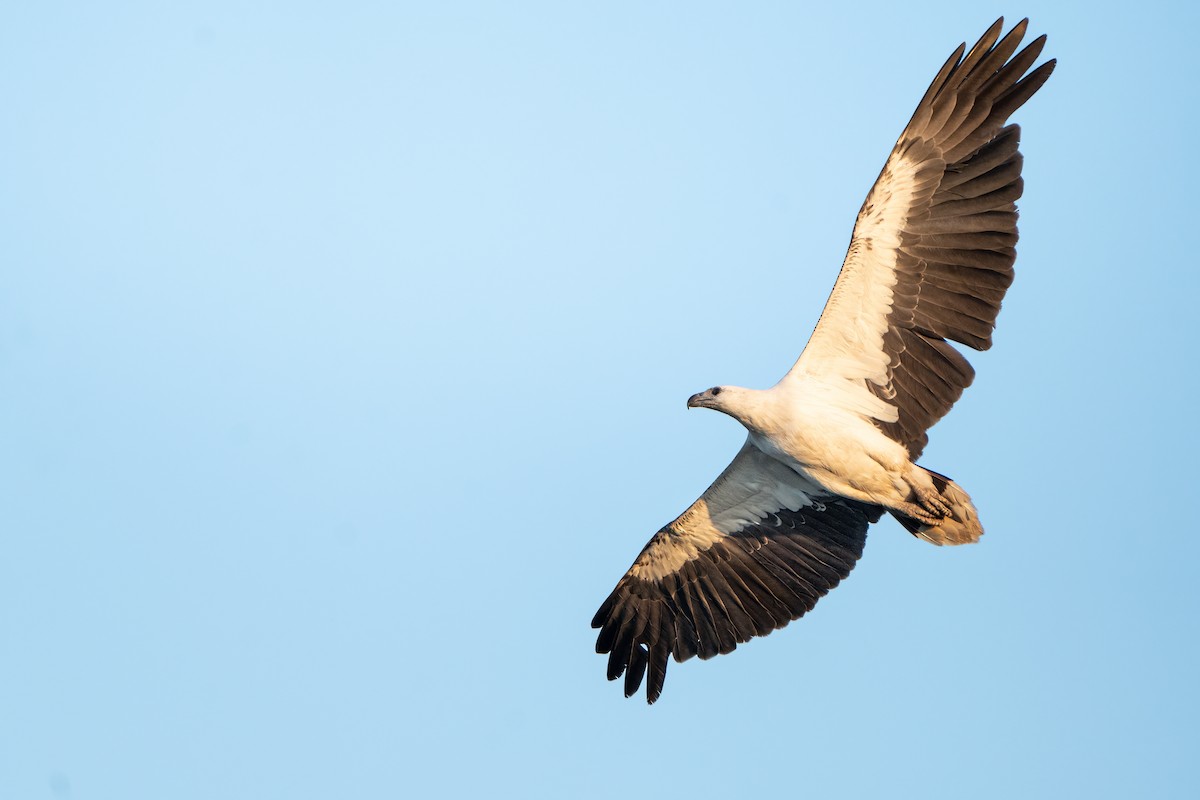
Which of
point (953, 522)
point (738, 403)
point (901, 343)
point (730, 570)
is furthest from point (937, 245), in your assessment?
point (730, 570)

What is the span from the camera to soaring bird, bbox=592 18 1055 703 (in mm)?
13406

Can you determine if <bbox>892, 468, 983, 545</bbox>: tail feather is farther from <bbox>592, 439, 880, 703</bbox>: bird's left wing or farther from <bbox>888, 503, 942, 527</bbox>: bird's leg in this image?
<bbox>592, 439, 880, 703</bbox>: bird's left wing

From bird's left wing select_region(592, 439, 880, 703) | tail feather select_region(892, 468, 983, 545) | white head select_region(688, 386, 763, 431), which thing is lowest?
tail feather select_region(892, 468, 983, 545)

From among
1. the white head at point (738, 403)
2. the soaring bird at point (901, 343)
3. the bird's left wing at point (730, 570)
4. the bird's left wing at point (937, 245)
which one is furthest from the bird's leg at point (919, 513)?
the white head at point (738, 403)

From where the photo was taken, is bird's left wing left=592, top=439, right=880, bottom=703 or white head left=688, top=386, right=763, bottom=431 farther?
bird's left wing left=592, top=439, right=880, bottom=703

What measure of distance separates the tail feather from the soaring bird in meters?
0.01

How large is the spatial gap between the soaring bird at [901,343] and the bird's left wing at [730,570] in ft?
0.10

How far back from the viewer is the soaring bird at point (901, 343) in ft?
44.0

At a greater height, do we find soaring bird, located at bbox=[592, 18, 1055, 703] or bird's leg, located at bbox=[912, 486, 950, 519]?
soaring bird, located at bbox=[592, 18, 1055, 703]

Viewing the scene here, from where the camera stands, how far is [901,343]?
1394cm

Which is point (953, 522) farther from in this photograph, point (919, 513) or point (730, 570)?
point (730, 570)

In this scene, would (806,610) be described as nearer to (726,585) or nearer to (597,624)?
(726,585)

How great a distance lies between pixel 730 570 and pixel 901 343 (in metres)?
3.57

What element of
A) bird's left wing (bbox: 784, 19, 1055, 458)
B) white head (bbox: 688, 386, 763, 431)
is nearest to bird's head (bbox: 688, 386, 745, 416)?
white head (bbox: 688, 386, 763, 431)
